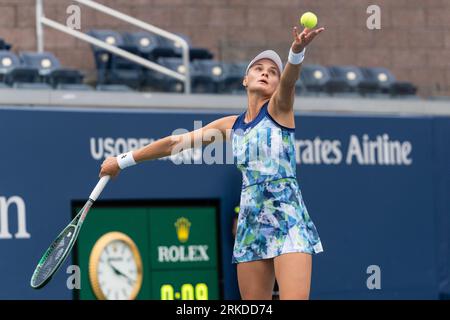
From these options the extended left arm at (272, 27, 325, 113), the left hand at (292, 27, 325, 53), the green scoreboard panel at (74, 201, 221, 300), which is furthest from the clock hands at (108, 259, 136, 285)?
the left hand at (292, 27, 325, 53)

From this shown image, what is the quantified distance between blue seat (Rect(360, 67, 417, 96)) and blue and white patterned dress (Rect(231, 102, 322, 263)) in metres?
6.44

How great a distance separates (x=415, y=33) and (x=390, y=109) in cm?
126

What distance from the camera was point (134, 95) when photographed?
10.4 m

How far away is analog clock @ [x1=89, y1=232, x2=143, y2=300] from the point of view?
987 centimetres

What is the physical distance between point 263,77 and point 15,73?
15.7 feet

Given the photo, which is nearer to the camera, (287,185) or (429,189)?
(287,185)

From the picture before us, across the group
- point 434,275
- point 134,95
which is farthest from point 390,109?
point 134,95

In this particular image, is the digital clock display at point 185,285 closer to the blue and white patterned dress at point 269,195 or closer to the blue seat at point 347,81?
the blue seat at point 347,81

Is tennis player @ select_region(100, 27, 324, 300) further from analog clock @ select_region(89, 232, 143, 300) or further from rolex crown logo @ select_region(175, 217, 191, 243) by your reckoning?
rolex crown logo @ select_region(175, 217, 191, 243)

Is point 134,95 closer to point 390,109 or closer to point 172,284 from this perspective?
point 172,284

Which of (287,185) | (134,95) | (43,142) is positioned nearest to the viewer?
(287,185)

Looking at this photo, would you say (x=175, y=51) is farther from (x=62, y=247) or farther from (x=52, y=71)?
(x=62, y=247)

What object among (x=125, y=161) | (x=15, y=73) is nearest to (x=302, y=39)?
(x=125, y=161)

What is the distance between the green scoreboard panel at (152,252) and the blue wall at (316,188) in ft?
0.41
